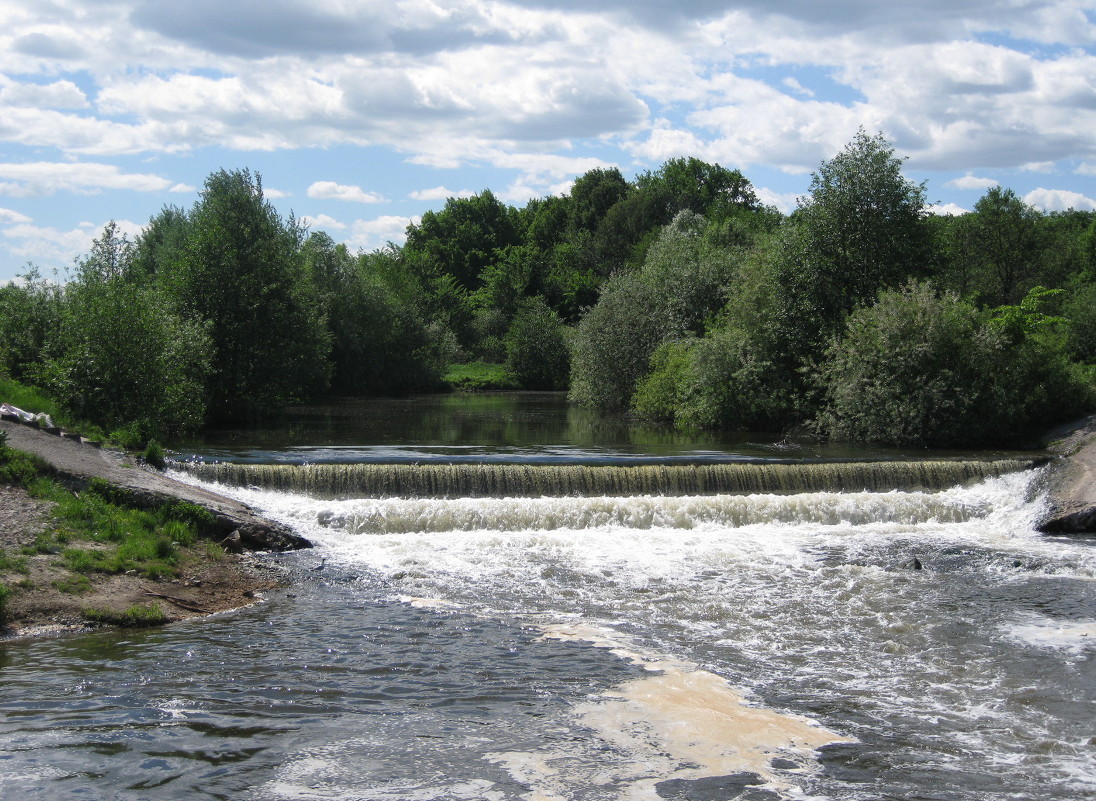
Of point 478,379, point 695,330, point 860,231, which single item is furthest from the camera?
point 478,379

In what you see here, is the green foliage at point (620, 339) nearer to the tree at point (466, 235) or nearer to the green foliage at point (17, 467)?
the green foliage at point (17, 467)

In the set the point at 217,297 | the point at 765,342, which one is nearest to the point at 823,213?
the point at 765,342

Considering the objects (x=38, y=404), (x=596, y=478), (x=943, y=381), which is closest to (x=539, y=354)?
(x=943, y=381)

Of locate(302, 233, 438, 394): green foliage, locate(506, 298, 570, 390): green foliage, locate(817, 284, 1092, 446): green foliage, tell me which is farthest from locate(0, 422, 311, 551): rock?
locate(506, 298, 570, 390): green foliage

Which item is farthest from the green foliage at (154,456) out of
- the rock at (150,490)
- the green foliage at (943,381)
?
the green foliage at (943,381)

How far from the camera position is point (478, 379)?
2313 inches

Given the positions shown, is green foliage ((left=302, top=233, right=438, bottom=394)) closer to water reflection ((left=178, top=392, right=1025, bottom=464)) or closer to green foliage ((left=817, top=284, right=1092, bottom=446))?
water reflection ((left=178, top=392, right=1025, bottom=464))

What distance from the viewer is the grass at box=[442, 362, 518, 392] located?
5738 cm

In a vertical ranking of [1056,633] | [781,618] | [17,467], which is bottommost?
[1056,633]

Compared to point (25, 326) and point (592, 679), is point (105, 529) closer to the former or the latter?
point (592, 679)

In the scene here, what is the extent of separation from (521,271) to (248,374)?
4663 centimetres

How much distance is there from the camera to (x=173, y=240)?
39.6 metres

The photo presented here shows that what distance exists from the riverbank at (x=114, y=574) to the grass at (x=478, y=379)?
132ft

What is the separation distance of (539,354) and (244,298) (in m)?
29.2
